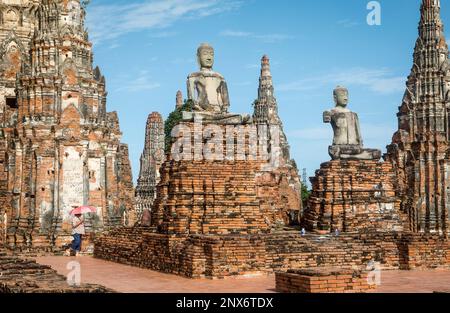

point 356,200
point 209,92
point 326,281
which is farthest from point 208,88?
point 326,281

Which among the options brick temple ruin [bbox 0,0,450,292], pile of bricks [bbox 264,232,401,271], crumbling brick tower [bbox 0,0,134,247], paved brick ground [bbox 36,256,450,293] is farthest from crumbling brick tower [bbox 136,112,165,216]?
pile of bricks [bbox 264,232,401,271]

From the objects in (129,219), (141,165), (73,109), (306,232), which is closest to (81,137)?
(73,109)

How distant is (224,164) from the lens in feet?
48.5

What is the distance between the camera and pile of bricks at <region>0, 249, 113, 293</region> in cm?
903

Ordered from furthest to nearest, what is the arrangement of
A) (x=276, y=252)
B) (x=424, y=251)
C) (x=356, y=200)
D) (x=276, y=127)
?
(x=276, y=127)
(x=356, y=200)
(x=424, y=251)
(x=276, y=252)

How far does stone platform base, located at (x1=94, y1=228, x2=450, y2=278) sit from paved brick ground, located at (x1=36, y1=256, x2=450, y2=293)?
26 centimetres

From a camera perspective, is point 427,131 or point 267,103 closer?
point 427,131

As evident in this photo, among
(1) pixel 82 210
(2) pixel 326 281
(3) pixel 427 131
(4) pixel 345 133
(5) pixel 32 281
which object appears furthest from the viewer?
(3) pixel 427 131

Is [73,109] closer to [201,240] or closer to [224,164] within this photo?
[224,164]

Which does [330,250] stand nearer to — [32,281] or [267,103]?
[32,281]

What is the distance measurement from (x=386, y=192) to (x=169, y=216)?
495cm

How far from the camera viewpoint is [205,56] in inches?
639

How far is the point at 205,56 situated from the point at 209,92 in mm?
852

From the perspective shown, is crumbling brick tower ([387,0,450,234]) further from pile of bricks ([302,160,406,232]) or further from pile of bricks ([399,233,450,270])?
pile of bricks ([399,233,450,270])
